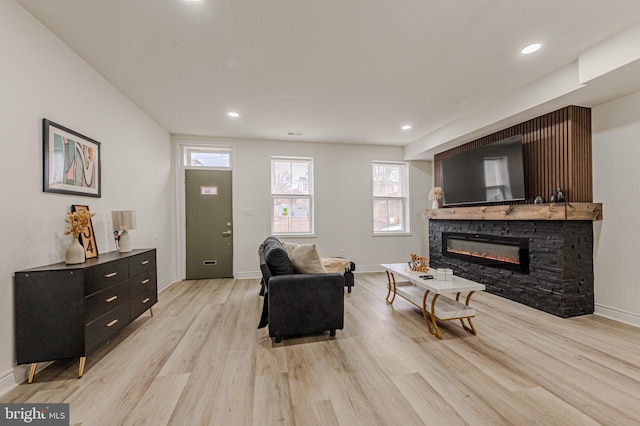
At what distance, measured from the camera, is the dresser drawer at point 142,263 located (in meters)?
2.63

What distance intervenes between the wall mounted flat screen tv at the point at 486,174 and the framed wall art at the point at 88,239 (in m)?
4.96

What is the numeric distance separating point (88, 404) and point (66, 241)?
140 centimetres

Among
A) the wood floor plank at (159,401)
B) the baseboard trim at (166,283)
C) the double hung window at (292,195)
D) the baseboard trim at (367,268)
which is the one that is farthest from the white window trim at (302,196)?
the wood floor plank at (159,401)

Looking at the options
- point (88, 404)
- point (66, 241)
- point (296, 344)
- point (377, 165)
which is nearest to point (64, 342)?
point (88, 404)

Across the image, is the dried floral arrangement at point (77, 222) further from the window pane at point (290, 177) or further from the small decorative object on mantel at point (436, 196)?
A: the small decorative object on mantel at point (436, 196)

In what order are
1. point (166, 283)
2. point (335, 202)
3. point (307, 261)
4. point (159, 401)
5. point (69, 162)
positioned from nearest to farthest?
point (159, 401), point (69, 162), point (307, 261), point (166, 283), point (335, 202)

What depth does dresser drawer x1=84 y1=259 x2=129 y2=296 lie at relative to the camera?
1987 millimetres

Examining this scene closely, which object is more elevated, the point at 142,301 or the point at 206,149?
the point at 206,149

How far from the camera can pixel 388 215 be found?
5.77 metres

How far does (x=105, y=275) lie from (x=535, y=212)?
459cm

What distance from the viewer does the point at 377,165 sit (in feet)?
18.9

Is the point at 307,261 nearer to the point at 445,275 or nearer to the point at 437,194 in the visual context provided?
the point at 445,275

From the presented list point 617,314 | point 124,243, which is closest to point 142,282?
point 124,243

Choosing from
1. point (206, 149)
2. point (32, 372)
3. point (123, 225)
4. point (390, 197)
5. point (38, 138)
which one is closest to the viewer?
point (32, 372)
